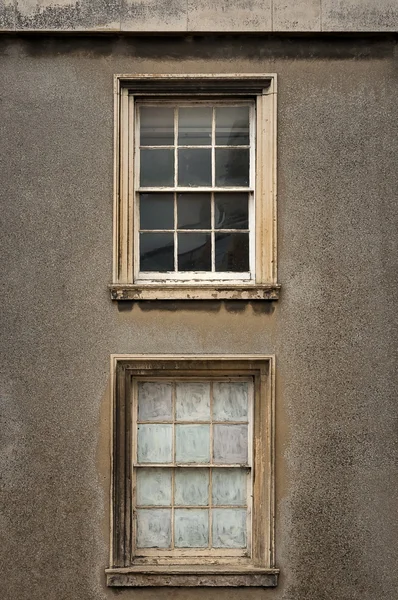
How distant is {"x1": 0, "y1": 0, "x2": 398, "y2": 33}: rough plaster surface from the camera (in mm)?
6734

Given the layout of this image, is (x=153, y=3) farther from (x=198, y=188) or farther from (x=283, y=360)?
(x=283, y=360)

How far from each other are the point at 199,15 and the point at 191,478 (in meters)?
4.86

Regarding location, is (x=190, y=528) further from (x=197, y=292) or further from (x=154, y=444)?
(x=197, y=292)

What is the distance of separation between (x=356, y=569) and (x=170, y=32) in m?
5.85

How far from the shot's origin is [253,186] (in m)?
6.95

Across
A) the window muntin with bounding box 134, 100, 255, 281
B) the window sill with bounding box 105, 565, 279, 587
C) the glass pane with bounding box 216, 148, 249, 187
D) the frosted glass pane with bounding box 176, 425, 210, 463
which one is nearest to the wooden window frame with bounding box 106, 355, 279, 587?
the window sill with bounding box 105, 565, 279, 587

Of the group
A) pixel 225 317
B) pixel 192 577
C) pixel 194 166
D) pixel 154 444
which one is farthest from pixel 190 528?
pixel 194 166

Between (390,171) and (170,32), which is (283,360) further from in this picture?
(170,32)

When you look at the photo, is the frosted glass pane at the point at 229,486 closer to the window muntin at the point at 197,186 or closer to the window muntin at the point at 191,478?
the window muntin at the point at 191,478

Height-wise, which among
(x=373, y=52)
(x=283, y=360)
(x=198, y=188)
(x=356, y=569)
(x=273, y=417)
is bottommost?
(x=356, y=569)

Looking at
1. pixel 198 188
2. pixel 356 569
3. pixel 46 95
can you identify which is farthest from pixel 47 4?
pixel 356 569

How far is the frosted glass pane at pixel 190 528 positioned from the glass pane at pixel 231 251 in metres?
2.62

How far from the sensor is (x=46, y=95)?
22.5 feet

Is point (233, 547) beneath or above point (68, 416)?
beneath
